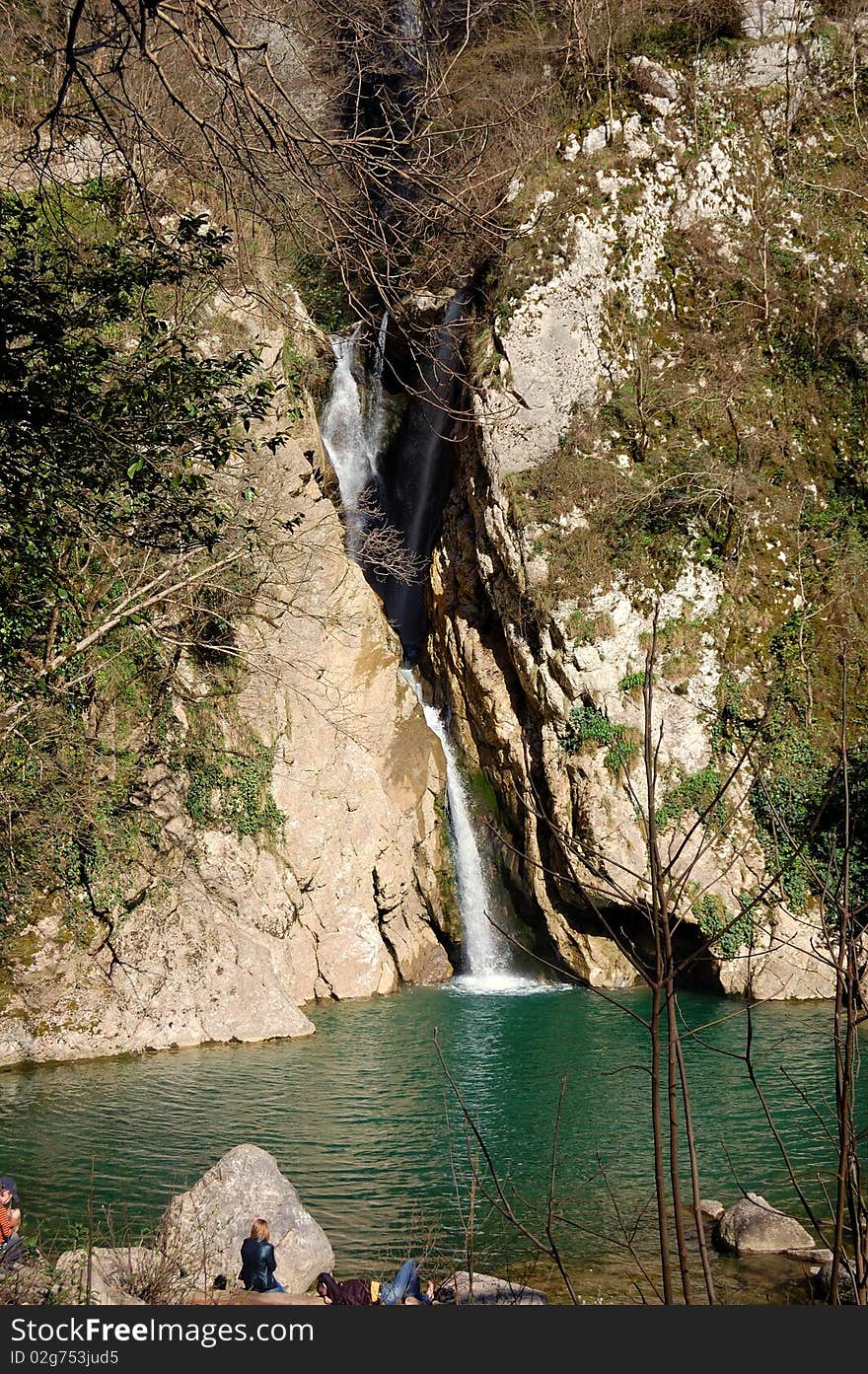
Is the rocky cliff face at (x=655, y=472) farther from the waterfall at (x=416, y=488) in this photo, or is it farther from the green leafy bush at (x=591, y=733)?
the waterfall at (x=416, y=488)

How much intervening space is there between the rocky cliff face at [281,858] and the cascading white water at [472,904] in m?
0.39

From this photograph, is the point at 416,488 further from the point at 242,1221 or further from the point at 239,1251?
the point at 239,1251

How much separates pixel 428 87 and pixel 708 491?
48.2 feet

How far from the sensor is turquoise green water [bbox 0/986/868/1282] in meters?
7.66

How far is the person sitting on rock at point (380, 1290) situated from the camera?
226 inches

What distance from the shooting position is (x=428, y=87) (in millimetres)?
3990

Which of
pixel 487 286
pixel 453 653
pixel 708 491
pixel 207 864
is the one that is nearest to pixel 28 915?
pixel 207 864

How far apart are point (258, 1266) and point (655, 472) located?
1535 centimetres

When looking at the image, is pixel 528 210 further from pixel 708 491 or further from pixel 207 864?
pixel 207 864

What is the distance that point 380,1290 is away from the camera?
232 inches

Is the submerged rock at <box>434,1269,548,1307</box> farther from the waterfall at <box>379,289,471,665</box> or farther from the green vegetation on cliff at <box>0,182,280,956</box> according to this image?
the waterfall at <box>379,289,471,665</box>

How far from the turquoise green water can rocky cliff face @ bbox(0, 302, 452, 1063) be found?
24.5 inches

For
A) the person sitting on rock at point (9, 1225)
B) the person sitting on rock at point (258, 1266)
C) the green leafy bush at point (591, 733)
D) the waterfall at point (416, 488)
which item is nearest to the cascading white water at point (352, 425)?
the waterfall at point (416, 488)

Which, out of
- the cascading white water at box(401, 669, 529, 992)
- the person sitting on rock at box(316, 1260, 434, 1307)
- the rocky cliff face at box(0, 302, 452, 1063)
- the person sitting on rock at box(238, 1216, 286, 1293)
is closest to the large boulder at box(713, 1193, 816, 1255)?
the person sitting on rock at box(316, 1260, 434, 1307)
